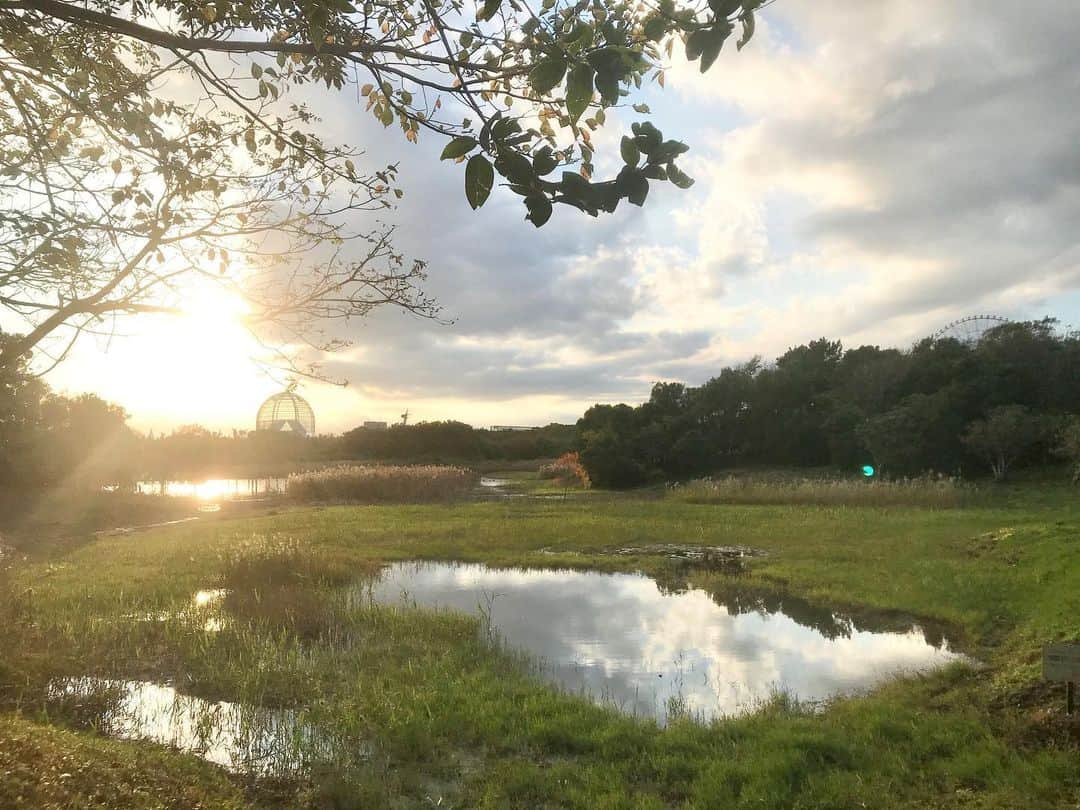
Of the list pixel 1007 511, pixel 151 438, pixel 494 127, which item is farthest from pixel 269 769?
pixel 151 438

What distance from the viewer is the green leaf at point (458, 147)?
107 inches

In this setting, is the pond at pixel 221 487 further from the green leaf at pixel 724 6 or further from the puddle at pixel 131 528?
the green leaf at pixel 724 6

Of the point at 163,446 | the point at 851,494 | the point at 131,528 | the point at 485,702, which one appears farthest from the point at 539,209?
the point at 163,446

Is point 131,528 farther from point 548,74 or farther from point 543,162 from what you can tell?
point 548,74

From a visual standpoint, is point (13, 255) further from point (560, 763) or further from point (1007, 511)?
point (1007, 511)

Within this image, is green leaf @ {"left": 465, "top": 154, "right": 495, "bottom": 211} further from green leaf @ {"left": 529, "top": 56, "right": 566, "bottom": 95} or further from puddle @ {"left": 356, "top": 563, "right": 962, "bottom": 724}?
puddle @ {"left": 356, "top": 563, "right": 962, "bottom": 724}

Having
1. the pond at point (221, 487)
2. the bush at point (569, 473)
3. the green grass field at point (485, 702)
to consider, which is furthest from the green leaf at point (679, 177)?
the bush at point (569, 473)

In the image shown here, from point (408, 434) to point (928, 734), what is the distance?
193 feet

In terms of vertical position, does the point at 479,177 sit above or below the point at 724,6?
below

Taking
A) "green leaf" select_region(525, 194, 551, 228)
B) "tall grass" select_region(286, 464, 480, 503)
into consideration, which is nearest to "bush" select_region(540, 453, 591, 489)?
"tall grass" select_region(286, 464, 480, 503)

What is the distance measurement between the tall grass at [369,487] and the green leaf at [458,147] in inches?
1153

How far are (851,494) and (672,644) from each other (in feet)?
59.1

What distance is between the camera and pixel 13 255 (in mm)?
5457

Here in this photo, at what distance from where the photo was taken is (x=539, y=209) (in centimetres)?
289
